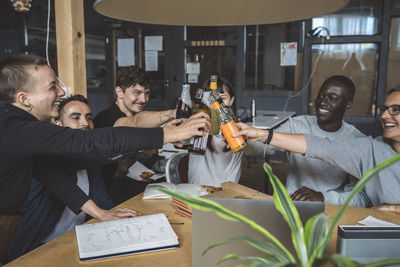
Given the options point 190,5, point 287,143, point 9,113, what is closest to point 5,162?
point 9,113

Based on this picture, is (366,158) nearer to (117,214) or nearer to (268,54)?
(117,214)

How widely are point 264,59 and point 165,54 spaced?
1.57m

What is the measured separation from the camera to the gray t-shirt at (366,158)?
147 centimetres

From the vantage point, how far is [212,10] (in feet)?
3.35

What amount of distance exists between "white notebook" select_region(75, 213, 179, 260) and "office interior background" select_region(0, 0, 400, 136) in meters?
4.07

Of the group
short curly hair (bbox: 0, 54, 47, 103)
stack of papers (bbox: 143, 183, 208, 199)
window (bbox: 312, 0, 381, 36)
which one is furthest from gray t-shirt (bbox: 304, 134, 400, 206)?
window (bbox: 312, 0, 381, 36)

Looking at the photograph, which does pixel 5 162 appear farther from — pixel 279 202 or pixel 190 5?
pixel 279 202

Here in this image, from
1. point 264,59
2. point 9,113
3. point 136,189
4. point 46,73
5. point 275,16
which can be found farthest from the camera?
point 264,59

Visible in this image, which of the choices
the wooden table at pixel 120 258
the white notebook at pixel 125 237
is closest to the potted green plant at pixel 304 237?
the wooden table at pixel 120 258

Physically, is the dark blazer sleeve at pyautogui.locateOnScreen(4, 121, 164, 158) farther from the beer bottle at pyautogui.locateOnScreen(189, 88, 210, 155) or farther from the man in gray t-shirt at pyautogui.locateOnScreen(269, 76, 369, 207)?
the man in gray t-shirt at pyautogui.locateOnScreen(269, 76, 369, 207)

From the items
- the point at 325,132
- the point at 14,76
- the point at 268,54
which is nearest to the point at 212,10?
the point at 14,76

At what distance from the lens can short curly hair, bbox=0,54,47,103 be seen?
1325mm

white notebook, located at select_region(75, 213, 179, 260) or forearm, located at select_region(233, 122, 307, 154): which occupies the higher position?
forearm, located at select_region(233, 122, 307, 154)

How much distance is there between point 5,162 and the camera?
1212mm
